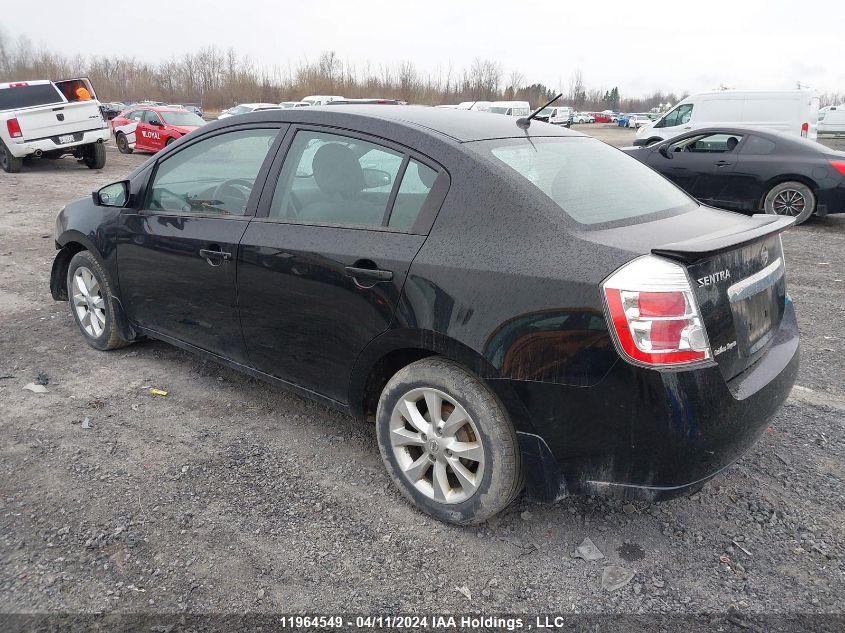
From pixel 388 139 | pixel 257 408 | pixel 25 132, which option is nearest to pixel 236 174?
pixel 388 139

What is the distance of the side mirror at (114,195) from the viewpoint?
402 centimetres

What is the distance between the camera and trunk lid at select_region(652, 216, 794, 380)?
224 cm

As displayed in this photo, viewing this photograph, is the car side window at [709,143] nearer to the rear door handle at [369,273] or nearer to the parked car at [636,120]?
the rear door handle at [369,273]

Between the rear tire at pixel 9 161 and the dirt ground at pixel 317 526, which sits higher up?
the rear tire at pixel 9 161

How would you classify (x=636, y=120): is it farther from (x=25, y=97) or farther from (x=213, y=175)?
(x=213, y=175)

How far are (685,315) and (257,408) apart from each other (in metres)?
2.54

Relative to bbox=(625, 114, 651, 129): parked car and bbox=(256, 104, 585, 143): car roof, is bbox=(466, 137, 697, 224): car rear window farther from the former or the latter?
bbox=(625, 114, 651, 129): parked car

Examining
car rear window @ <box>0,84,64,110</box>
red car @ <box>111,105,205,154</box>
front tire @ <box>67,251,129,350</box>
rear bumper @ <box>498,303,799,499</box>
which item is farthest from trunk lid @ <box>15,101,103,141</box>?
rear bumper @ <box>498,303,799,499</box>

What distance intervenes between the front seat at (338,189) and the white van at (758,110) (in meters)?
15.0

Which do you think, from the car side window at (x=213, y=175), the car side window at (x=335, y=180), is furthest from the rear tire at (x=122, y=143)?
the car side window at (x=335, y=180)

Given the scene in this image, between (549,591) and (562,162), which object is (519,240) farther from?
(549,591)

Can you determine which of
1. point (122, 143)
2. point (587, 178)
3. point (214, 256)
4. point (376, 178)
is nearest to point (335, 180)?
point (376, 178)

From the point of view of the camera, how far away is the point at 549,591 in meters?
2.40

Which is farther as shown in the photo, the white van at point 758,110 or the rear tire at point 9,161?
the white van at point 758,110
